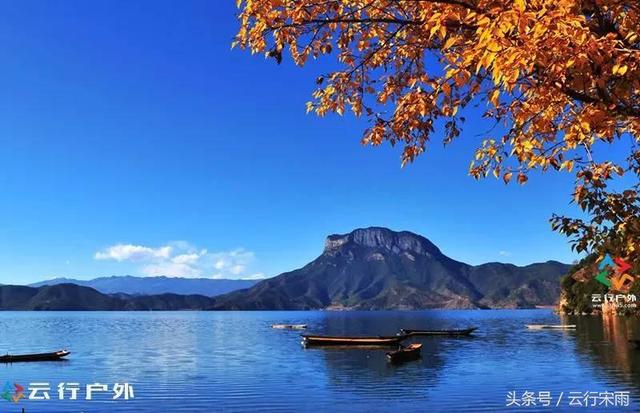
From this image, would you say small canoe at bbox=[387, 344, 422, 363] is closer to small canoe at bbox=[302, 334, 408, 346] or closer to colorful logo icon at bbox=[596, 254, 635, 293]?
small canoe at bbox=[302, 334, 408, 346]

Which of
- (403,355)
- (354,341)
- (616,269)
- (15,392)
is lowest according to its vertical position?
(15,392)

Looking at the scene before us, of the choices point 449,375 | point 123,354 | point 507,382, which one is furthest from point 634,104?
point 123,354

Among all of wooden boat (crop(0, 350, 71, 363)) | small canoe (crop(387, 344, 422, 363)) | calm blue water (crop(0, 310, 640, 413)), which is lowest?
calm blue water (crop(0, 310, 640, 413))

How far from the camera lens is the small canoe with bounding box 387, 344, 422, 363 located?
72.0m

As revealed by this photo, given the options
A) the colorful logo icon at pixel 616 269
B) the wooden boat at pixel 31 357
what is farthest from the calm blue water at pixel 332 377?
the colorful logo icon at pixel 616 269

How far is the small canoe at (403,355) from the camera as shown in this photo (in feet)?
236

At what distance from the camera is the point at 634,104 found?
7762 millimetres

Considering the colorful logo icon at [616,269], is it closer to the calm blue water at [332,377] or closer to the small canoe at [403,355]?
the calm blue water at [332,377]

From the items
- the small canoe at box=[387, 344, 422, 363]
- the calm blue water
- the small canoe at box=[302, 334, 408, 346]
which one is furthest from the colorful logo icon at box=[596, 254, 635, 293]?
the small canoe at box=[302, 334, 408, 346]

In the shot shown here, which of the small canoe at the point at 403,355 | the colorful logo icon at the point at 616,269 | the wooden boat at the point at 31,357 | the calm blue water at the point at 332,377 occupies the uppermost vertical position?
the colorful logo icon at the point at 616,269

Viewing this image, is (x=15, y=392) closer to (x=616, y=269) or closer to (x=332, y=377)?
(x=332, y=377)

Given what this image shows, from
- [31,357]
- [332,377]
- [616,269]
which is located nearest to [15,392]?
[31,357]

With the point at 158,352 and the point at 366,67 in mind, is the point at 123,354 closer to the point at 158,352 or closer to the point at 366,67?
the point at 158,352

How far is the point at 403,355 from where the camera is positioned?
75.0 metres
